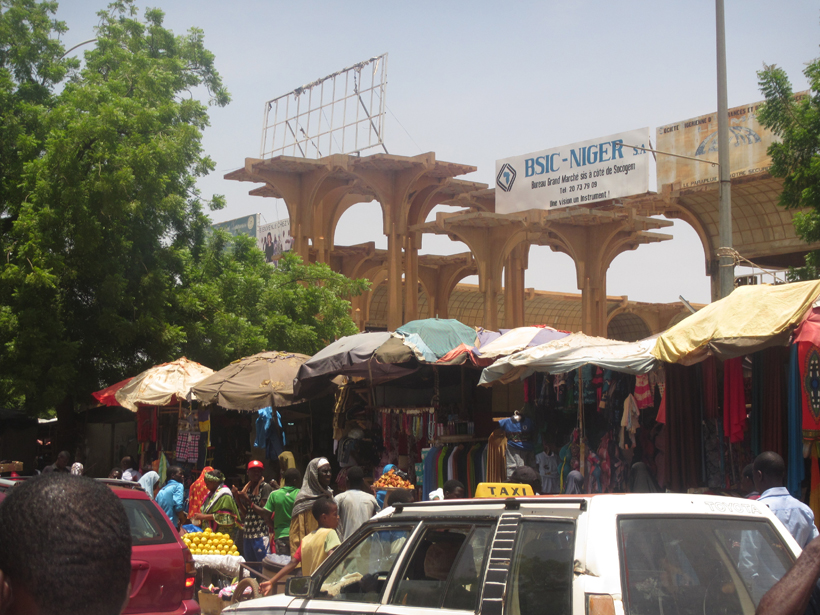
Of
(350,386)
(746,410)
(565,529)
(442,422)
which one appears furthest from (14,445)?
(565,529)

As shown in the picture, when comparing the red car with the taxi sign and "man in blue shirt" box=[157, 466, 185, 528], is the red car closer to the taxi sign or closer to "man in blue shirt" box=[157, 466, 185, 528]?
the taxi sign

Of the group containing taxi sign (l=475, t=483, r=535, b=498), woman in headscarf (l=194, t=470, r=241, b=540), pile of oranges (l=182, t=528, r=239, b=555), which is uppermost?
taxi sign (l=475, t=483, r=535, b=498)

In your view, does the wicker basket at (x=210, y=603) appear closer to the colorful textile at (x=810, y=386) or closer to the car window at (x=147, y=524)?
the car window at (x=147, y=524)

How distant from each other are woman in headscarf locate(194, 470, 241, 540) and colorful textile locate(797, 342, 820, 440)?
6295 mm

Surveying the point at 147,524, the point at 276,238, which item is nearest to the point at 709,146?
the point at 147,524

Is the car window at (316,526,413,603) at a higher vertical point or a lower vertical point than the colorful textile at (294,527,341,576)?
higher

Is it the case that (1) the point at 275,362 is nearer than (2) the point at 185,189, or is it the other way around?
(1) the point at 275,362

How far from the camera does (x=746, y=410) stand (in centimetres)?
852

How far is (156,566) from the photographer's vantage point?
7164 millimetres

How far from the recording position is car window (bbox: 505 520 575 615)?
363 centimetres

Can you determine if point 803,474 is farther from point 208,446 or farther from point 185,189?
point 185,189

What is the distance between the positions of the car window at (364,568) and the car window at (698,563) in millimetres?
1500

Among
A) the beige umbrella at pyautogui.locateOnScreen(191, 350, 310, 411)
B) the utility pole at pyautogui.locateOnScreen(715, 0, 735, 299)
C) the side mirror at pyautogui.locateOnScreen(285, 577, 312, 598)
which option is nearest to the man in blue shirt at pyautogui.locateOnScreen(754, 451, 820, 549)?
the side mirror at pyautogui.locateOnScreen(285, 577, 312, 598)

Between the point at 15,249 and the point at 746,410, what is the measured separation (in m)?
17.8
